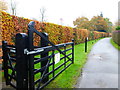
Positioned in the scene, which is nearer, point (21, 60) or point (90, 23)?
point (21, 60)

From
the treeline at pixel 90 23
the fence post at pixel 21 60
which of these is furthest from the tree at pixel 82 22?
the fence post at pixel 21 60

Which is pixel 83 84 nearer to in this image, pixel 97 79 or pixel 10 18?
pixel 97 79

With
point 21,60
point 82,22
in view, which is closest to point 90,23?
point 82,22

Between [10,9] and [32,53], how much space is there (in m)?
29.8

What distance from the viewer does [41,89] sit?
122 inches

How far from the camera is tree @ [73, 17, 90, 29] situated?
48.2 m

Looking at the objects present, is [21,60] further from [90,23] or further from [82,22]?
[90,23]

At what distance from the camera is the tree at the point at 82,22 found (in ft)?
158

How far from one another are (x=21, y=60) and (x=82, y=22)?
48992 millimetres

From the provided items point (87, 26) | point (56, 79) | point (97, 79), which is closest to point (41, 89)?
point (56, 79)

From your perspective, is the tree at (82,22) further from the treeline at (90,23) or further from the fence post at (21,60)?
the fence post at (21,60)

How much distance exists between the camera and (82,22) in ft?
162

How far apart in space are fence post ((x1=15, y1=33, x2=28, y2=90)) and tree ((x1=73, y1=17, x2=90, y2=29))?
47.1 m

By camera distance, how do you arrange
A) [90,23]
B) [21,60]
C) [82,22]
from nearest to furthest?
[21,60]
[82,22]
[90,23]
